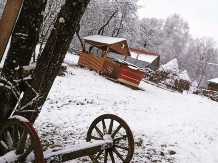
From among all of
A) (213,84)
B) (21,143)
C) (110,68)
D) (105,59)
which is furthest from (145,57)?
(21,143)

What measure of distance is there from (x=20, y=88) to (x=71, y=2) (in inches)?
67.5

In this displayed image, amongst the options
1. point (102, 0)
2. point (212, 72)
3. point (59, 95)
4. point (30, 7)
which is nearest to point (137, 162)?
point (30, 7)

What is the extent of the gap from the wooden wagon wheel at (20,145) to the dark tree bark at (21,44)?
0.60m

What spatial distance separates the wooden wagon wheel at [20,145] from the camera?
8.57ft

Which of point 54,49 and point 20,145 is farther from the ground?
point 54,49

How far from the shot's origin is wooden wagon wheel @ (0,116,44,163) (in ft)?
8.57

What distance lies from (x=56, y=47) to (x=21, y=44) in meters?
0.68

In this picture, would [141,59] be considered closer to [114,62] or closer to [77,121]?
[114,62]

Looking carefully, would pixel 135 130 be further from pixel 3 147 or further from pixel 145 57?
pixel 145 57

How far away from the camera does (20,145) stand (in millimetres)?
2922

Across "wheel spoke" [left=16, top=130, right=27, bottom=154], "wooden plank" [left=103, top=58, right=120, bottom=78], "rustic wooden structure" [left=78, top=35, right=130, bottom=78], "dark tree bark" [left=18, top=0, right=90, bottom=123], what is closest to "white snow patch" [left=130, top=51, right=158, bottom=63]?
"rustic wooden structure" [left=78, top=35, right=130, bottom=78]

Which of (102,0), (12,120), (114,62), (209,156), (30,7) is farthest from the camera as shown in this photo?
(102,0)

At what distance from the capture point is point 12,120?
119 inches

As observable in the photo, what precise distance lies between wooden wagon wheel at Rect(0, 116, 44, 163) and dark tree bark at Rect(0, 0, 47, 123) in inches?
23.6
